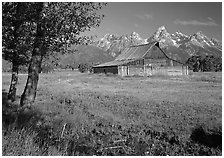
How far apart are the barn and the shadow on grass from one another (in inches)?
2144

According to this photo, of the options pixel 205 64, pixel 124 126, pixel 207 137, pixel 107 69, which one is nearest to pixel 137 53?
pixel 107 69

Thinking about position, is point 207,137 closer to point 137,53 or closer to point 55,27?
point 55,27

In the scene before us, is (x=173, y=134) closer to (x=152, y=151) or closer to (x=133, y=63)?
(x=152, y=151)

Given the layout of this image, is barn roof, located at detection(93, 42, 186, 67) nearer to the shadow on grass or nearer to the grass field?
the grass field

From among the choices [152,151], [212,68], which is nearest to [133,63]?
[152,151]

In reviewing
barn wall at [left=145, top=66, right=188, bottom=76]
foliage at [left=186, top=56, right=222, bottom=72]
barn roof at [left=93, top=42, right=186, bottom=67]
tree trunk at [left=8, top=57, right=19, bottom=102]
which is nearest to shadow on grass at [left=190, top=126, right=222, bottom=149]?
tree trunk at [left=8, top=57, right=19, bottom=102]

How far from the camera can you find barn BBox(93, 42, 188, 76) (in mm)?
69938

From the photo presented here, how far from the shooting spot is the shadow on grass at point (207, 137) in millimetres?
13586

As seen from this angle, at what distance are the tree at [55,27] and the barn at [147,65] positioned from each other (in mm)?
52690

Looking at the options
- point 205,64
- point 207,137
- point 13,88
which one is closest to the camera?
point 207,137

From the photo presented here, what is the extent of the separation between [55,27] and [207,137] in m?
10.6

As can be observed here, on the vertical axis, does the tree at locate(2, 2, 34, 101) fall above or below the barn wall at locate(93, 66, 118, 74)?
above

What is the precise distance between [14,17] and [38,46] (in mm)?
3747

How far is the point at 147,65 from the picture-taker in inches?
2822
